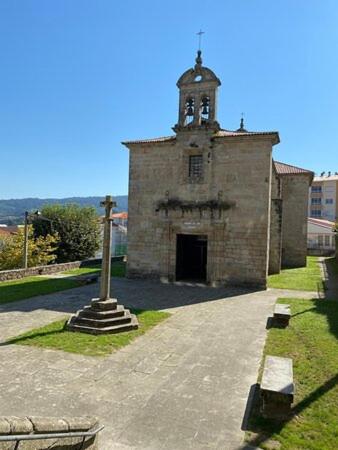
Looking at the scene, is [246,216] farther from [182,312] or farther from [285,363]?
[285,363]

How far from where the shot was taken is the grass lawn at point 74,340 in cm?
740

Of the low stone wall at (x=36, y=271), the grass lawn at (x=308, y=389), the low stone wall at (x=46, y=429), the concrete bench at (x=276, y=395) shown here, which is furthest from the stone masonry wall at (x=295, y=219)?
the low stone wall at (x=46, y=429)

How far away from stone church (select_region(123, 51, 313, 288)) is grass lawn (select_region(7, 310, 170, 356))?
25.2ft

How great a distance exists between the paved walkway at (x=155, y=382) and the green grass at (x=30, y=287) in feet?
9.25

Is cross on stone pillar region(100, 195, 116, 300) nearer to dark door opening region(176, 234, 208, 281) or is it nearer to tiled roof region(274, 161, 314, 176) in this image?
dark door opening region(176, 234, 208, 281)

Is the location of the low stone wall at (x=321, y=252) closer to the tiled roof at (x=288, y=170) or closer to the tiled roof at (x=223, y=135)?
the tiled roof at (x=288, y=170)

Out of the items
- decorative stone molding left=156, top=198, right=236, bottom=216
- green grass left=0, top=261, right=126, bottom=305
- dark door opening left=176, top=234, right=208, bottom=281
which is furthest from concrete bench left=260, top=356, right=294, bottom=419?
dark door opening left=176, top=234, right=208, bottom=281

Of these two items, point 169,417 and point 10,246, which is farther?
point 10,246

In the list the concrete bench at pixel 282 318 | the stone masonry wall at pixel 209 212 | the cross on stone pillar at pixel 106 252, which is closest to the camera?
the cross on stone pillar at pixel 106 252

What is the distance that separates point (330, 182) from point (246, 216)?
2614 inches

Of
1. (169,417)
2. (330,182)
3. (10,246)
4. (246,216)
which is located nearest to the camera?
(169,417)

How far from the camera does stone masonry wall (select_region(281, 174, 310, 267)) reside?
24781 millimetres

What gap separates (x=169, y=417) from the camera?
4.80 meters

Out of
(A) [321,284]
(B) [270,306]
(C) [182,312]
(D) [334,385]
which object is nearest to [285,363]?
(D) [334,385]
